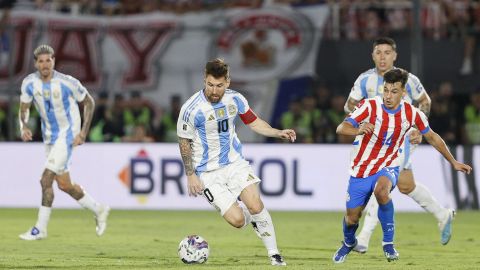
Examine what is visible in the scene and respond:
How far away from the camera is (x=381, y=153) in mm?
9844

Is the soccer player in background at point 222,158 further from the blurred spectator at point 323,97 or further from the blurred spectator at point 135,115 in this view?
the blurred spectator at point 323,97

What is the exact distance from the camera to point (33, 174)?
1741cm

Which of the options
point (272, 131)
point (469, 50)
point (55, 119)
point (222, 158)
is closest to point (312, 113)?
point (469, 50)

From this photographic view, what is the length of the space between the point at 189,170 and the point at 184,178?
7.74m

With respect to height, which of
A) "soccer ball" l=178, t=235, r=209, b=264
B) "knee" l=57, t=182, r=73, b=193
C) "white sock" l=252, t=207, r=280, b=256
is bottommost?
"knee" l=57, t=182, r=73, b=193

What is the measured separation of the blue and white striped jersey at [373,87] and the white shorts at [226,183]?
2111 millimetres

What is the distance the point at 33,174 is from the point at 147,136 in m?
2.41

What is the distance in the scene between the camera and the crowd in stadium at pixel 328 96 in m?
19.0

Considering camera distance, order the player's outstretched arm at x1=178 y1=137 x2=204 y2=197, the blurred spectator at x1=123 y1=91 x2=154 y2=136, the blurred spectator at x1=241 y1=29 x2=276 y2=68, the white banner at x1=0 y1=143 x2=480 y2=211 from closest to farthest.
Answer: the player's outstretched arm at x1=178 y1=137 x2=204 y2=197
the white banner at x1=0 y1=143 x2=480 y2=211
the blurred spectator at x1=123 y1=91 x2=154 y2=136
the blurred spectator at x1=241 y1=29 x2=276 y2=68

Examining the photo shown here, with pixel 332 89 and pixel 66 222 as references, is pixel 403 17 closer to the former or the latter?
pixel 332 89

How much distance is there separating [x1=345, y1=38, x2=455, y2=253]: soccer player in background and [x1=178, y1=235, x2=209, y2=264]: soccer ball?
1.78 meters

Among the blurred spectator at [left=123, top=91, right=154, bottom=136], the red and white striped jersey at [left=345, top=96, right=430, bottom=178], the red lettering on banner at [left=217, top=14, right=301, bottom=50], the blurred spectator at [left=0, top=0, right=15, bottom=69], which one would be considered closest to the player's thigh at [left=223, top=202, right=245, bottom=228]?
the red and white striped jersey at [left=345, top=96, right=430, bottom=178]

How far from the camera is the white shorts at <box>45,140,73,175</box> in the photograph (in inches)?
500

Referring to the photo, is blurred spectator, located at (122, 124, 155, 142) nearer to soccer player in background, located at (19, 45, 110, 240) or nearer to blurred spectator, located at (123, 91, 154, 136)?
blurred spectator, located at (123, 91, 154, 136)
